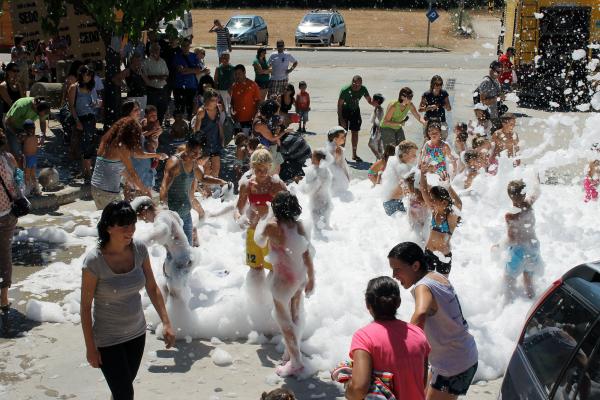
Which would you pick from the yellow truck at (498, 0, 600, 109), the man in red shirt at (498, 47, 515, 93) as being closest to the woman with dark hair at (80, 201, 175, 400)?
the man in red shirt at (498, 47, 515, 93)

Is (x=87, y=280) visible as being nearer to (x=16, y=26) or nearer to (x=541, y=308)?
(x=541, y=308)

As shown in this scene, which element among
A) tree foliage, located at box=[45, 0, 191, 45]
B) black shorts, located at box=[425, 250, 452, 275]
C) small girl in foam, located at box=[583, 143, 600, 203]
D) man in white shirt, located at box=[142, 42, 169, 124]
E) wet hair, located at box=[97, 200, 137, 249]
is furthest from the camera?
man in white shirt, located at box=[142, 42, 169, 124]

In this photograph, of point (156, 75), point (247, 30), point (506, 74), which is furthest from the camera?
point (247, 30)

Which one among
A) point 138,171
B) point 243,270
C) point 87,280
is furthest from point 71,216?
point 87,280

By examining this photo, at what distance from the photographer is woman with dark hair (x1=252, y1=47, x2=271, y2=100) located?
18188mm

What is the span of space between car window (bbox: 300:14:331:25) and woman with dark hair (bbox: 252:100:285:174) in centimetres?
2745

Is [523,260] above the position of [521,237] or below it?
below

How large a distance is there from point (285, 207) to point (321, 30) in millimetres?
32697

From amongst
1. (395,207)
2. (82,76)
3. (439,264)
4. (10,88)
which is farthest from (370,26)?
(439,264)

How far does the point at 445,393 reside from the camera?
16.4 feet

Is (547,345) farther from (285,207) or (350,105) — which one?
(350,105)

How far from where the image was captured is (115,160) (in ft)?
29.4

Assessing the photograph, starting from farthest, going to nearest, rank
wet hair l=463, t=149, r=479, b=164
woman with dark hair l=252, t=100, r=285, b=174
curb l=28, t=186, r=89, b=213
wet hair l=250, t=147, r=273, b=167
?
woman with dark hair l=252, t=100, r=285, b=174 → wet hair l=463, t=149, r=479, b=164 → curb l=28, t=186, r=89, b=213 → wet hair l=250, t=147, r=273, b=167

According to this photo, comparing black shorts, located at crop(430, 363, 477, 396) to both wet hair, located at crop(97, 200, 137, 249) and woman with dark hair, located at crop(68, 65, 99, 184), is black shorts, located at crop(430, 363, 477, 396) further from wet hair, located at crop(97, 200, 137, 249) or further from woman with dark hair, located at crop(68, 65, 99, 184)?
woman with dark hair, located at crop(68, 65, 99, 184)
